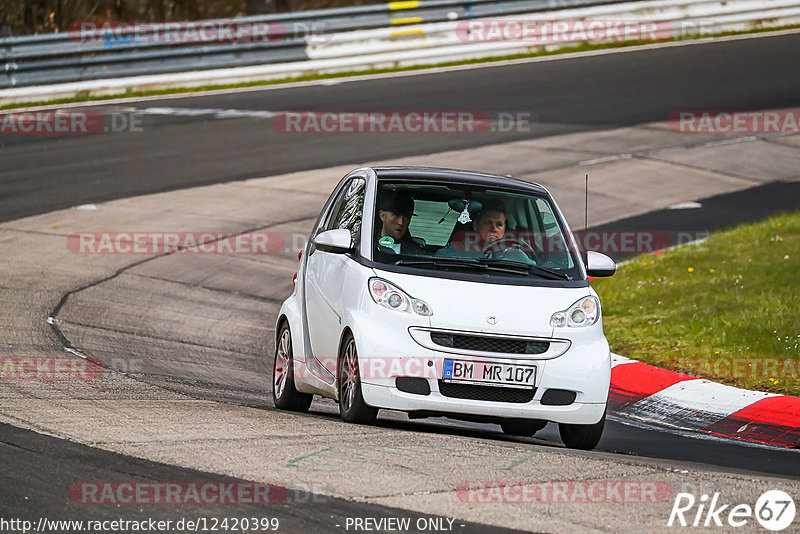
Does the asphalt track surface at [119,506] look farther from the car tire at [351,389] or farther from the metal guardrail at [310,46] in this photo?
the metal guardrail at [310,46]

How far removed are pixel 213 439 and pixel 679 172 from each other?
14.4 metres

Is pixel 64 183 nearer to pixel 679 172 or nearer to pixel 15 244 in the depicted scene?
pixel 15 244

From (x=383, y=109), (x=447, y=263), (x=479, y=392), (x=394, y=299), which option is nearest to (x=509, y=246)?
(x=447, y=263)

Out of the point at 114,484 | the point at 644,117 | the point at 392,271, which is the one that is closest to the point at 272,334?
the point at 392,271

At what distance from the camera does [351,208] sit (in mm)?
9008

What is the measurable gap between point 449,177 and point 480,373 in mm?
1735

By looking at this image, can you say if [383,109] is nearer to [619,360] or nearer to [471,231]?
[619,360]

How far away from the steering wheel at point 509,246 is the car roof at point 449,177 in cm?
48

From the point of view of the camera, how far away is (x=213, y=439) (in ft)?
22.9

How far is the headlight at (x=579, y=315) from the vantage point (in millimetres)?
7824

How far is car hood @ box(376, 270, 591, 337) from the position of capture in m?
7.64

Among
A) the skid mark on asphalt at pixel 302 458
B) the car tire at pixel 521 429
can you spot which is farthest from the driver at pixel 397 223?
the skid mark on asphalt at pixel 302 458

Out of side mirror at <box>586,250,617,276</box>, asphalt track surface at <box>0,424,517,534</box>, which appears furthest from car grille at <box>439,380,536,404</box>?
asphalt track surface at <box>0,424,517,534</box>

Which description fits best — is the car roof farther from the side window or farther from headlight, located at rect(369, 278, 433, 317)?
headlight, located at rect(369, 278, 433, 317)
